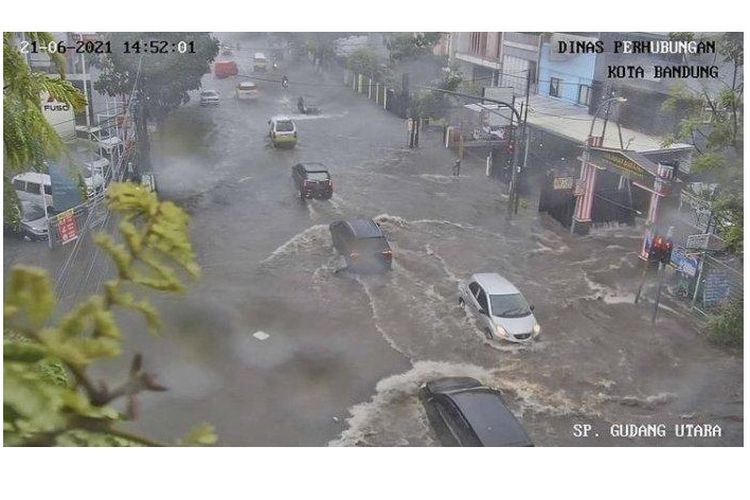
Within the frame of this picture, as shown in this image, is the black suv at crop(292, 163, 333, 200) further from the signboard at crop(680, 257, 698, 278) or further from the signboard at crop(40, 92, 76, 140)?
the signboard at crop(680, 257, 698, 278)

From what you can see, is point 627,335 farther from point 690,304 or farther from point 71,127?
point 71,127

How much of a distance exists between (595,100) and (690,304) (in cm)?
378

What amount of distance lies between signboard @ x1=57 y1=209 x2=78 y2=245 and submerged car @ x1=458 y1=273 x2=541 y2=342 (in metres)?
4.96

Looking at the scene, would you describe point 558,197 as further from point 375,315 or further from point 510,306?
point 375,315

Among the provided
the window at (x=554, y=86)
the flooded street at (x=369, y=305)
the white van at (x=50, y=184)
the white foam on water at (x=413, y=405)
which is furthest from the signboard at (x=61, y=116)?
the window at (x=554, y=86)

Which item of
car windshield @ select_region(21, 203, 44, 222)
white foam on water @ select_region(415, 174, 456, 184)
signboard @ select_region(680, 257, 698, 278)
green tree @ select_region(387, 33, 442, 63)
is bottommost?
signboard @ select_region(680, 257, 698, 278)

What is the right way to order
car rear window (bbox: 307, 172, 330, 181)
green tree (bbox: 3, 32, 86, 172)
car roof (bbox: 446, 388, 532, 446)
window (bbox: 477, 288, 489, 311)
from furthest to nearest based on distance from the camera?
car rear window (bbox: 307, 172, 330, 181) < window (bbox: 477, 288, 489, 311) < car roof (bbox: 446, 388, 532, 446) < green tree (bbox: 3, 32, 86, 172)

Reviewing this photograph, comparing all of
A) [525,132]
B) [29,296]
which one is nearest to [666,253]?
[525,132]

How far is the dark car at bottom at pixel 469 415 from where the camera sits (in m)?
7.98

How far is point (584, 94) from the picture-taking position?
11.9 meters

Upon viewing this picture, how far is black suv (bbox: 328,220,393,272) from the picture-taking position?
10.1m

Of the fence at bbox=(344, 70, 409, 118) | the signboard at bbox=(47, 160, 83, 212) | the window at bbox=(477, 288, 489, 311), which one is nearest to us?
the signboard at bbox=(47, 160, 83, 212)

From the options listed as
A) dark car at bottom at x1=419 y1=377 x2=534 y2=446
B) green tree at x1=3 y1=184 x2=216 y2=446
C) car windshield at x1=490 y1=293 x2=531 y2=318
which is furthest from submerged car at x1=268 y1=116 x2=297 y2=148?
green tree at x1=3 y1=184 x2=216 y2=446

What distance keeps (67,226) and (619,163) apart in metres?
8.06
